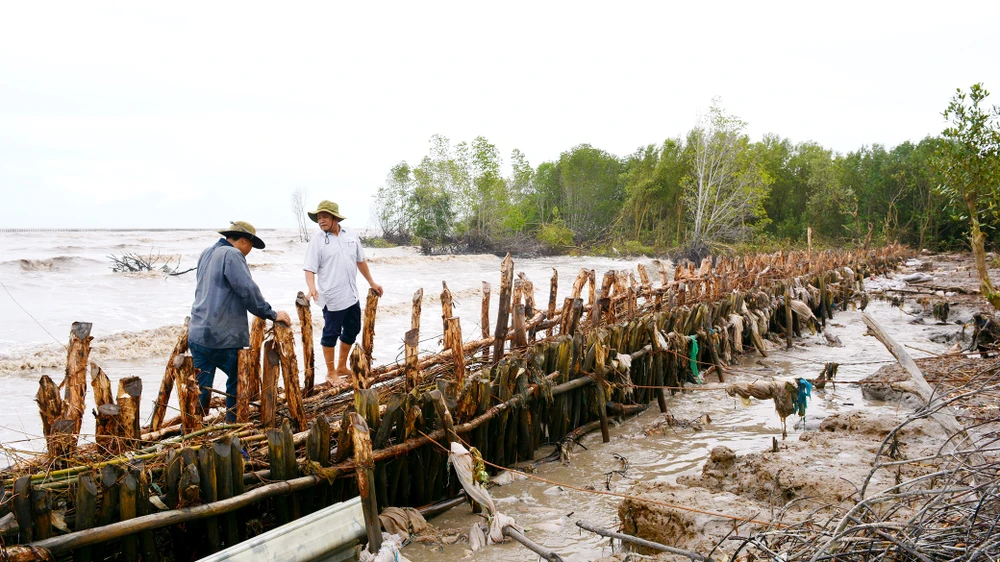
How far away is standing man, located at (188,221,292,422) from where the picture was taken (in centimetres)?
447

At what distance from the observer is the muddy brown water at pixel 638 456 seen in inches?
152

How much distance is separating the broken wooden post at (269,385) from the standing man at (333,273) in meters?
2.11

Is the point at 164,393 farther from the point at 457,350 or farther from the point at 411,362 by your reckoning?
the point at 457,350

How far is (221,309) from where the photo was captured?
455 centimetres

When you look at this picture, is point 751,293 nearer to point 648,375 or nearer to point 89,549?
point 648,375

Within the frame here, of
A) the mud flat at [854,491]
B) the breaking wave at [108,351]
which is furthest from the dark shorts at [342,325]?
the breaking wave at [108,351]

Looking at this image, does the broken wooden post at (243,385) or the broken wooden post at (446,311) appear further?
the broken wooden post at (446,311)

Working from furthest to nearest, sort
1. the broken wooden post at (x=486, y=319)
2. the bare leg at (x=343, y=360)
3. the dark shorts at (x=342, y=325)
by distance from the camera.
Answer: the bare leg at (x=343, y=360), the dark shorts at (x=342, y=325), the broken wooden post at (x=486, y=319)

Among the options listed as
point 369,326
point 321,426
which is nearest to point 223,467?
point 321,426

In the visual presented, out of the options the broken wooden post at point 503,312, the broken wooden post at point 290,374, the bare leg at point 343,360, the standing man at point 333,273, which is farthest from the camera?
the bare leg at point 343,360

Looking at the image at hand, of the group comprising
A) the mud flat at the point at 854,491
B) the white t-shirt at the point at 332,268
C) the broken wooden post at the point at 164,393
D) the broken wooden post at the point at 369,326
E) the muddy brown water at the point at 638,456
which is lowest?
the muddy brown water at the point at 638,456

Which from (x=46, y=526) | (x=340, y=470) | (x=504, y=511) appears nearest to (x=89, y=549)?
(x=46, y=526)

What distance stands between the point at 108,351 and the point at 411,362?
322 inches

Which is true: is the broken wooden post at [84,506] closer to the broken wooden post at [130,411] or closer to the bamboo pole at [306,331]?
the broken wooden post at [130,411]
